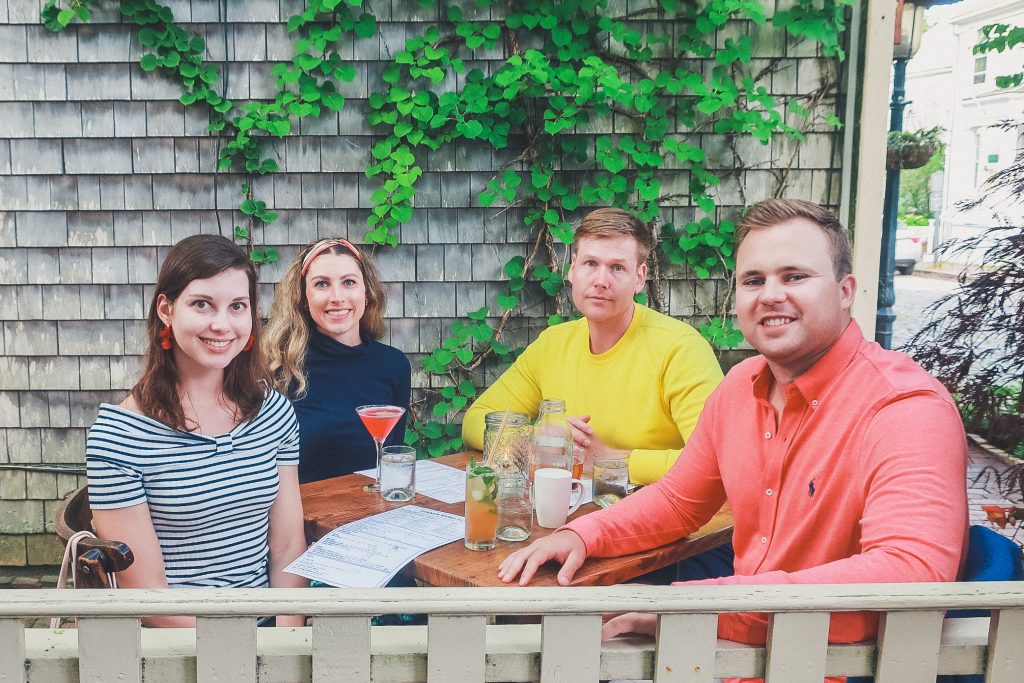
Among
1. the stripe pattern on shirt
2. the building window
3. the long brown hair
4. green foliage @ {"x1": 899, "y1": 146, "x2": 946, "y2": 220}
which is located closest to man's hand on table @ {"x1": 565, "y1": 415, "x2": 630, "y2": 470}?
the stripe pattern on shirt

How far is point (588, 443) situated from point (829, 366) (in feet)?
2.89

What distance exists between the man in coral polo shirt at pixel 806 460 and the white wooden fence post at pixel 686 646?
0.24 metres

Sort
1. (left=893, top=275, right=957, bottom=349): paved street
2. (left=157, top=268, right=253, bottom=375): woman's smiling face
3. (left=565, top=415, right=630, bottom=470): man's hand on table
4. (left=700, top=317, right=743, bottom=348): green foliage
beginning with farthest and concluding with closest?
1. (left=893, top=275, right=957, bottom=349): paved street
2. (left=700, top=317, right=743, bottom=348): green foliage
3. (left=565, top=415, right=630, bottom=470): man's hand on table
4. (left=157, top=268, right=253, bottom=375): woman's smiling face

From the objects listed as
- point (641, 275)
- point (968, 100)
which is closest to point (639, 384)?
point (641, 275)

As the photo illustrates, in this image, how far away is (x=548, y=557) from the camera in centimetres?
165

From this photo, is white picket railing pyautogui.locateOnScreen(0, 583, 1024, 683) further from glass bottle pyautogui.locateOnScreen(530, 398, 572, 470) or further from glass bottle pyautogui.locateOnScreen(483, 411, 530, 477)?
glass bottle pyautogui.locateOnScreen(530, 398, 572, 470)

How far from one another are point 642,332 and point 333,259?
106cm

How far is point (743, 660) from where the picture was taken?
40.4 inches

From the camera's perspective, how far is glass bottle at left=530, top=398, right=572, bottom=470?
209cm

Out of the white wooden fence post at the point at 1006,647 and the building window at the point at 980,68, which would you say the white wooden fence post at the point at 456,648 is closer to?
the white wooden fence post at the point at 1006,647

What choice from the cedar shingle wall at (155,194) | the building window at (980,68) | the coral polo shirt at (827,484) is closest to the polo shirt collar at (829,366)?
the coral polo shirt at (827,484)

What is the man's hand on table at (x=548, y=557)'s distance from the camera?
162 centimetres

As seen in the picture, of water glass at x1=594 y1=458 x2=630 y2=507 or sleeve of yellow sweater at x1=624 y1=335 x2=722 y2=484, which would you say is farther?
sleeve of yellow sweater at x1=624 y1=335 x2=722 y2=484

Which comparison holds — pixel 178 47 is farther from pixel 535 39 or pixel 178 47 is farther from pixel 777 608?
pixel 777 608
